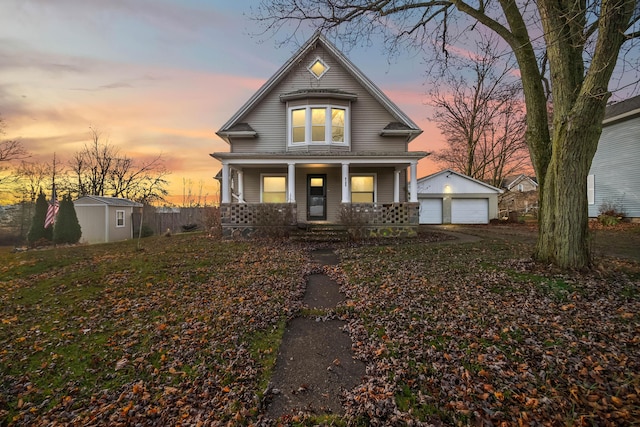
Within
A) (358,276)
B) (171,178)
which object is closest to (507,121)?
(358,276)

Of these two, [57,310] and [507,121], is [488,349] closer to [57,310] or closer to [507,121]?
[57,310]

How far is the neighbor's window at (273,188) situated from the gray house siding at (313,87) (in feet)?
4.82

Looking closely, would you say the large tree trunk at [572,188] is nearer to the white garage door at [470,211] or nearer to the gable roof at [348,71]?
the gable roof at [348,71]

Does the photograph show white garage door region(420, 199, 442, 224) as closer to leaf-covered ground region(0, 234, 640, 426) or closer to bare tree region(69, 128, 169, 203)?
leaf-covered ground region(0, 234, 640, 426)

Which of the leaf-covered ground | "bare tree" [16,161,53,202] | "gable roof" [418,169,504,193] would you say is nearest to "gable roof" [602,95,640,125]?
"gable roof" [418,169,504,193]

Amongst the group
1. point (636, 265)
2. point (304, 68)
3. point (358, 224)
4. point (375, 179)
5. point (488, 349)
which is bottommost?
point (488, 349)

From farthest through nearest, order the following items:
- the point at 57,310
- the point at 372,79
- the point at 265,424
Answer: the point at 372,79 < the point at 57,310 < the point at 265,424

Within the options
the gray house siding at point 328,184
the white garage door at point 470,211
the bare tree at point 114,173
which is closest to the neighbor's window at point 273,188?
the gray house siding at point 328,184

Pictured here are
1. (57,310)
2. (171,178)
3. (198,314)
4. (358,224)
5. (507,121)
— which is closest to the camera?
(198,314)

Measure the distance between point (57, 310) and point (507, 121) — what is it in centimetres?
3121

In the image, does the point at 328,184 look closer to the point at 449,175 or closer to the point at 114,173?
the point at 449,175

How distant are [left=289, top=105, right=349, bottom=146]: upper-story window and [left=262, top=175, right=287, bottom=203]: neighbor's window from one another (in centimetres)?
205

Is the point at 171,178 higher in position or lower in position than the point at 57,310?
higher

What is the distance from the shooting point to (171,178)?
122ft
